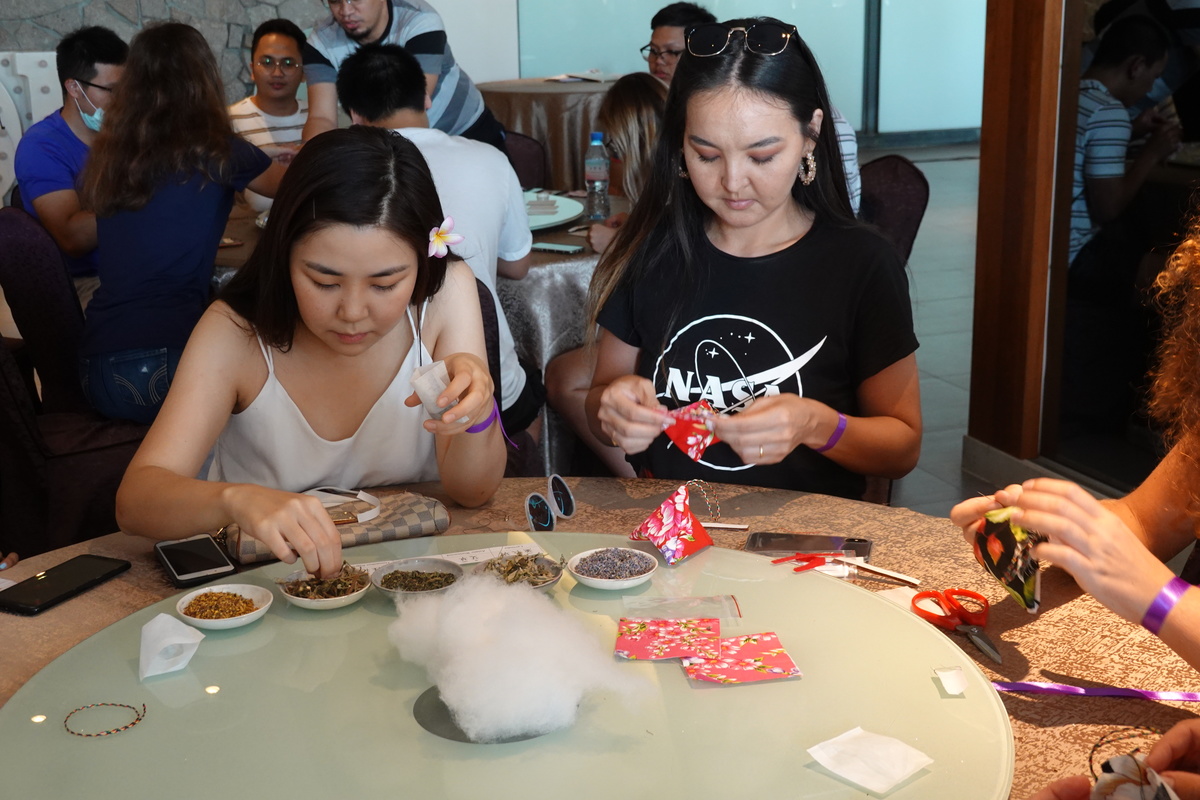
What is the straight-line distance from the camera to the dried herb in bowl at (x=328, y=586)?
1396 millimetres

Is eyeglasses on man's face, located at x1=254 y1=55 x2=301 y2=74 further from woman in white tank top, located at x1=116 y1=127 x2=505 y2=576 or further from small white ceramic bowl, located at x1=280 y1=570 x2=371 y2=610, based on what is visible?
small white ceramic bowl, located at x1=280 y1=570 x2=371 y2=610

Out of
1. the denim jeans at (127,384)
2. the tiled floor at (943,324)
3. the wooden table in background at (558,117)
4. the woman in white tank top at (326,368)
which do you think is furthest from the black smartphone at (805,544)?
the wooden table in background at (558,117)

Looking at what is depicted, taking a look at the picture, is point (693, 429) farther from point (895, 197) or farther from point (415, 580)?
point (895, 197)

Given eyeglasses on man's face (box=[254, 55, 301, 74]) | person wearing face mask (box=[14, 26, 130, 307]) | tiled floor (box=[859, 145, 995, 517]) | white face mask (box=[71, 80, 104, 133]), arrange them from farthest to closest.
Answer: eyeglasses on man's face (box=[254, 55, 301, 74]), tiled floor (box=[859, 145, 995, 517]), white face mask (box=[71, 80, 104, 133]), person wearing face mask (box=[14, 26, 130, 307])

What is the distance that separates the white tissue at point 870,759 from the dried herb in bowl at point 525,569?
47cm

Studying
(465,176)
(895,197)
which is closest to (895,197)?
(895,197)

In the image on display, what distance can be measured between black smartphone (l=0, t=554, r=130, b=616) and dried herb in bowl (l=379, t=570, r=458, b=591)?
0.44 metres

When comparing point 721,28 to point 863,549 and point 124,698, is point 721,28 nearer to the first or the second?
point 863,549

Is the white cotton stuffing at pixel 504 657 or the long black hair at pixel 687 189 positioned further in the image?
the long black hair at pixel 687 189

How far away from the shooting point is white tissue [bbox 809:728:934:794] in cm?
101

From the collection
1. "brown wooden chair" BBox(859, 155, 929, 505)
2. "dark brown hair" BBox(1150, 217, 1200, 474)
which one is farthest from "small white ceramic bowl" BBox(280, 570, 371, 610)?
"brown wooden chair" BBox(859, 155, 929, 505)

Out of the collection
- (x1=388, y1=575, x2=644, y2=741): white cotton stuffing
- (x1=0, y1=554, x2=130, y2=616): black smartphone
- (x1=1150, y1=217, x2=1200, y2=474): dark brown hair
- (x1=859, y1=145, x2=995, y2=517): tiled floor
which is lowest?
(x1=859, y1=145, x2=995, y2=517): tiled floor

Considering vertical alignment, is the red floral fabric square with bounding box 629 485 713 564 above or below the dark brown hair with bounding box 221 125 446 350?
below

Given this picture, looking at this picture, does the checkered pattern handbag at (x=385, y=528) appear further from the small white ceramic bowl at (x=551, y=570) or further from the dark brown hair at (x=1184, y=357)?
the dark brown hair at (x=1184, y=357)
